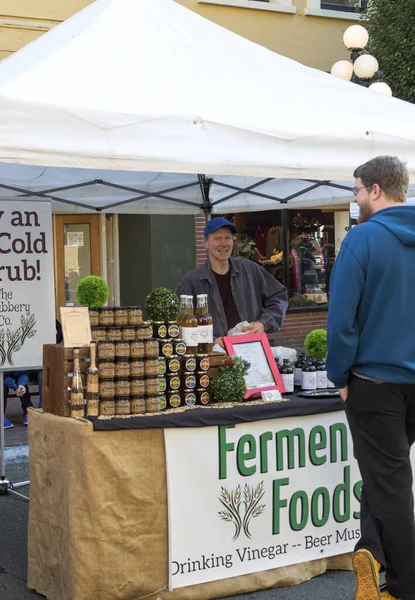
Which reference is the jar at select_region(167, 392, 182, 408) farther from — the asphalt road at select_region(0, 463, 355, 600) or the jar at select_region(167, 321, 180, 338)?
the asphalt road at select_region(0, 463, 355, 600)

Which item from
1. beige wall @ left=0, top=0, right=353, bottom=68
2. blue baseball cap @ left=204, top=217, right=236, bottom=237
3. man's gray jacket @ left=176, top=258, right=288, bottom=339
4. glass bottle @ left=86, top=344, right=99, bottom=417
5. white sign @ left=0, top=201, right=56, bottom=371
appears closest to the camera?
glass bottle @ left=86, top=344, right=99, bottom=417

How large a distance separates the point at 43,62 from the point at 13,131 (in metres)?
0.71

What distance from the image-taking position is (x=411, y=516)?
3.68 m

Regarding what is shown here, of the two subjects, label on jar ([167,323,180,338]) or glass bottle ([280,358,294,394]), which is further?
glass bottle ([280,358,294,394])

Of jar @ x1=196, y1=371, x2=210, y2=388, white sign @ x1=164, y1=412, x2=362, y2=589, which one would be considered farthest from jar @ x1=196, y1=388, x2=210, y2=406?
white sign @ x1=164, y1=412, x2=362, y2=589

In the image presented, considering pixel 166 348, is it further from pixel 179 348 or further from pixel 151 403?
pixel 151 403

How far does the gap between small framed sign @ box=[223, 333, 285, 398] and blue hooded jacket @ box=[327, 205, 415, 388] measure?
44.1 inches

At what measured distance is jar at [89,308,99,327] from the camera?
437 cm

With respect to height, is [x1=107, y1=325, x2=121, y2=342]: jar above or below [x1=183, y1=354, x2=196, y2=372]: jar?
above

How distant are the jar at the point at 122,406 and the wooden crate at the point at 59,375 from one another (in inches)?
7.4

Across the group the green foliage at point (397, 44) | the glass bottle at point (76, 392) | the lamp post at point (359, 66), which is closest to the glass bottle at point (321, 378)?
the glass bottle at point (76, 392)

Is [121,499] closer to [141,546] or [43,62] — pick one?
[141,546]

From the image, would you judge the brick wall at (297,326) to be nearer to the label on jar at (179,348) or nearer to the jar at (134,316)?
the label on jar at (179,348)

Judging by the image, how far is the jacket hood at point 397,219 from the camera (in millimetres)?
3618
